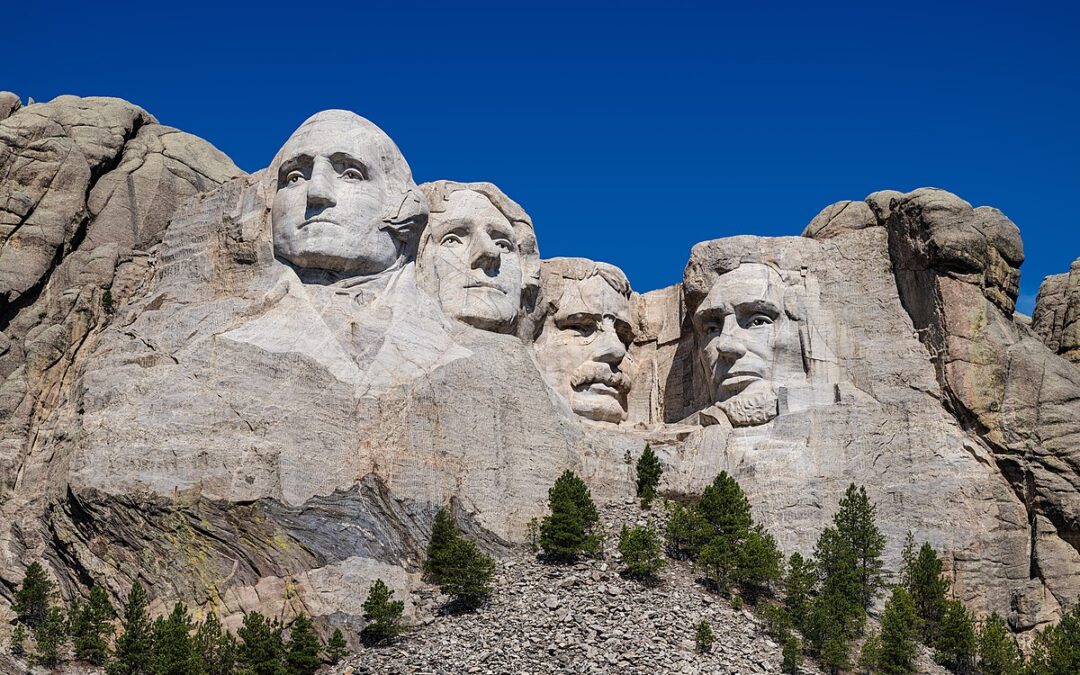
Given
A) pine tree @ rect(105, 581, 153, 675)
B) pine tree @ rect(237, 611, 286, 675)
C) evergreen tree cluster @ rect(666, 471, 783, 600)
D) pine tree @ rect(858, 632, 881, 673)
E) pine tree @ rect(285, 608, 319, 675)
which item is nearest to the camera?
pine tree @ rect(105, 581, 153, 675)

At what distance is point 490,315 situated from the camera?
130ft

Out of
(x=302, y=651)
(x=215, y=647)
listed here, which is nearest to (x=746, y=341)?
(x=302, y=651)

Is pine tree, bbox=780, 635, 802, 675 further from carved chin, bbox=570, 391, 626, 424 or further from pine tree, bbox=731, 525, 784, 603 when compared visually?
carved chin, bbox=570, 391, 626, 424

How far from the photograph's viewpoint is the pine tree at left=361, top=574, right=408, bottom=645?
3331 cm

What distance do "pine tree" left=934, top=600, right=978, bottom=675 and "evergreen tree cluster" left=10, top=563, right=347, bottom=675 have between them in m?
9.60

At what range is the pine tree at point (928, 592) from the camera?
118ft

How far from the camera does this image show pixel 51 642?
1284 inches

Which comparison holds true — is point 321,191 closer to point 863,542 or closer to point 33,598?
point 33,598

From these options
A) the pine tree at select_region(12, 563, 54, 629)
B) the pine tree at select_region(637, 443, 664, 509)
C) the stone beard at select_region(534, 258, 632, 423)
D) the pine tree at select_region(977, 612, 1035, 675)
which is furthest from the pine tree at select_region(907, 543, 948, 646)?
the pine tree at select_region(12, 563, 54, 629)

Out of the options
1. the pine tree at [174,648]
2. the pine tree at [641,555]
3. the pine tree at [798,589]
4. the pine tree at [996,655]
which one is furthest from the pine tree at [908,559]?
the pine tree at [174,648]

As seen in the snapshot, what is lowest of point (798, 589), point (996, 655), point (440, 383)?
point (996, 655)

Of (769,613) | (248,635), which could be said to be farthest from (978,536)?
(248,635)

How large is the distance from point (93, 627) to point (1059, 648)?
14997 mm

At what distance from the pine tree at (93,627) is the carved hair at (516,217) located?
1066cm
